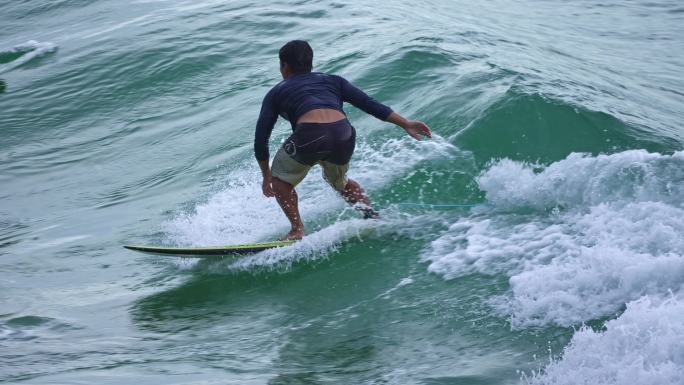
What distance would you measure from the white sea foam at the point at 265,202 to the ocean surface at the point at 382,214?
4cm

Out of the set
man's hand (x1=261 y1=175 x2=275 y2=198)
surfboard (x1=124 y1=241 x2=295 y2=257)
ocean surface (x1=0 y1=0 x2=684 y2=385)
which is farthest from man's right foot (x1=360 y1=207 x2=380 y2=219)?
man's hand (x1=261 y1=175 x2=275 y2=198)

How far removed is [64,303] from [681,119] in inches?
281

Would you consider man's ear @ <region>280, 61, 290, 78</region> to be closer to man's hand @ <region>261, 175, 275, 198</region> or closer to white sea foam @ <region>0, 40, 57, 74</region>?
man's hand @ <region>261, 175, 275, 198</region>

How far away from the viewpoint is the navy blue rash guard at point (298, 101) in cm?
634

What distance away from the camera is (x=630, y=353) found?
392 centimetres

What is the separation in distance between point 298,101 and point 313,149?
39 centimetres

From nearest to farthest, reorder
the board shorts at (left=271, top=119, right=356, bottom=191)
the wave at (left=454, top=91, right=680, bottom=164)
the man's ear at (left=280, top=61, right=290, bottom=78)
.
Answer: the board shorts at (left=271, top=119, right=356, bottom=191), the man's ear at (left=280, top=61, right=290, bottom=78), the wave at (left=454, top=91, right=680, bottom=164)

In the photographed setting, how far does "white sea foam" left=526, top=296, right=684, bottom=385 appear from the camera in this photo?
3.74 metres

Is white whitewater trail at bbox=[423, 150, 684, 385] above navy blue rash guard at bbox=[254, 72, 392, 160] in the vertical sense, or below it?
below

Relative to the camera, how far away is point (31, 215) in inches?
376

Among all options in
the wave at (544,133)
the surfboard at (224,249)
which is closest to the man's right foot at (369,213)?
the surfboard at (224,249)

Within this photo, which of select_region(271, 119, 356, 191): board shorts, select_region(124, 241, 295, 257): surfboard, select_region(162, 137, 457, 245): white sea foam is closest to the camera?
select_region(271, 119, 356, 191): board shorts

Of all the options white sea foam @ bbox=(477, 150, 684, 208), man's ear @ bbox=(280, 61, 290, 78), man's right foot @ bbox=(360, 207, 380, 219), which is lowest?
Answer: man's right foot @ bbox=(360, 207, 380, 219)

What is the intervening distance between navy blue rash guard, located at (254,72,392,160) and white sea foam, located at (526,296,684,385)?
2.81m
